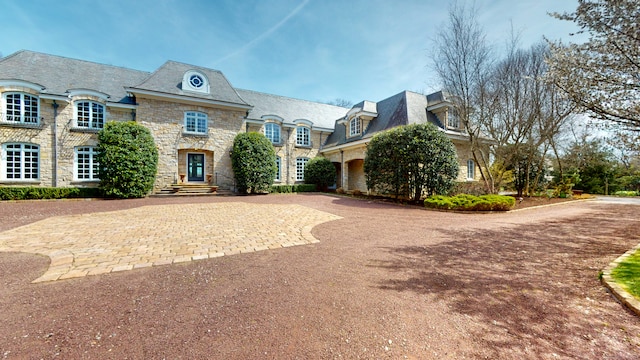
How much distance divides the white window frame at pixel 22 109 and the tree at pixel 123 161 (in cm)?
433

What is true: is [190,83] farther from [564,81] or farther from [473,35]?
[564,81]

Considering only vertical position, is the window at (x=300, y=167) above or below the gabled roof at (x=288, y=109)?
below

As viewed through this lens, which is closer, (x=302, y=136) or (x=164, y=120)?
(x=164, y=120)

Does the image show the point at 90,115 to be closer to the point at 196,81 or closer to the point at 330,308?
the point at 196,81

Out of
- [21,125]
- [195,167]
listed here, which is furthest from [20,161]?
[195,167]

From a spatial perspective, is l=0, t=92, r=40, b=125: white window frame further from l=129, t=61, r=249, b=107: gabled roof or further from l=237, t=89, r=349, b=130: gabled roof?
l=237, t=89, r=349, b=130: gabled roof

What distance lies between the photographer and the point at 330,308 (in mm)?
2545

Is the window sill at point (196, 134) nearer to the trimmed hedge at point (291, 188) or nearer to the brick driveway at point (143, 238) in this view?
the trimmed hedge at point (291, 188)

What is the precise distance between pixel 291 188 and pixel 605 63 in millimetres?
15150

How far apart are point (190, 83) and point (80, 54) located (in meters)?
7.72

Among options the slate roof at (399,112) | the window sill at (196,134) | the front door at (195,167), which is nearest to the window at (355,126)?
the slate roof at (399,112)

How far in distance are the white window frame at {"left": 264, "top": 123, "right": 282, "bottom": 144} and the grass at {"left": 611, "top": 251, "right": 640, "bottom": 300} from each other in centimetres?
1761

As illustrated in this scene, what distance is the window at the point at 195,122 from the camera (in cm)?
1541

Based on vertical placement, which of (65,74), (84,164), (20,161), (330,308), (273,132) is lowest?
(330,308)
